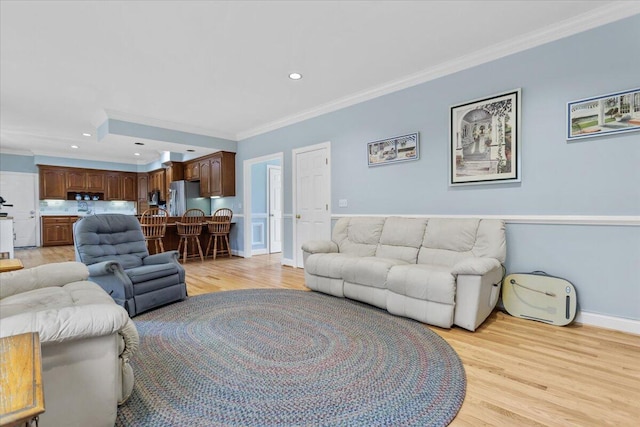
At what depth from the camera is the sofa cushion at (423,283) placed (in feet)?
8.56

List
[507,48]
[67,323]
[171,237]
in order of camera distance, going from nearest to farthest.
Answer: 1. [67,323]
2. [507,48]
3. [171,237]

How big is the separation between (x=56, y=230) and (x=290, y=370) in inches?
389

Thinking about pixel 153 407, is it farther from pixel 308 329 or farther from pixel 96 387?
pixel 308 329

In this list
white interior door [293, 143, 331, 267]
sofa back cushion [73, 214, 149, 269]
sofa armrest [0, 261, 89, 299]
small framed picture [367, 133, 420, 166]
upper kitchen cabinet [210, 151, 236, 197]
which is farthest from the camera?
upper kitchen cabinet [210, 151, 236, 197]

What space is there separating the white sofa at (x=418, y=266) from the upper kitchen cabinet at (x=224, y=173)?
3.50 m

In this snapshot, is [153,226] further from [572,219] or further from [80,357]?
[572,219]

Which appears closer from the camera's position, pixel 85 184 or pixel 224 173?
pixel 224 173

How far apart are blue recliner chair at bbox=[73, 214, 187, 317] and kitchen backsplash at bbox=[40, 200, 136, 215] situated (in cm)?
772

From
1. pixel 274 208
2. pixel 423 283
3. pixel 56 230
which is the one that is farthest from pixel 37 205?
pixel 423 283

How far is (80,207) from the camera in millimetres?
9484

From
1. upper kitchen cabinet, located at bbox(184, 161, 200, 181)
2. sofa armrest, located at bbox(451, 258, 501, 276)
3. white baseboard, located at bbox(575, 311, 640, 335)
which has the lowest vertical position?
white baseboard, located at bbox(575, 311, 640, 335)

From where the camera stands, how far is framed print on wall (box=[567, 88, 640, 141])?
247 cm

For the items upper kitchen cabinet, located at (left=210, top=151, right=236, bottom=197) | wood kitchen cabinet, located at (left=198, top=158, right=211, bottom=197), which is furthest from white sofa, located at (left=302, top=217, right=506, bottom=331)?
wood kitchen cabinet, located at (left=198, top=158, right=211, bottom=197)

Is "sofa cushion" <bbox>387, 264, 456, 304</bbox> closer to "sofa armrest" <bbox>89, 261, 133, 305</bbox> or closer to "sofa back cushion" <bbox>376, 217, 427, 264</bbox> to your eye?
"sofa back cushion" <bbox>376, 217, 427, 264</bbox>
